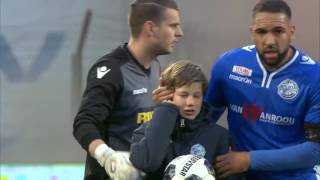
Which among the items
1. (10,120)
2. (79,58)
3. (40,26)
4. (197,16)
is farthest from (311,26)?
(10,120)

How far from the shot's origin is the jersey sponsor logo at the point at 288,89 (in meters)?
1.55

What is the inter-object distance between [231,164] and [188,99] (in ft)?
0.67

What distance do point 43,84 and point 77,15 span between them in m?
0.44

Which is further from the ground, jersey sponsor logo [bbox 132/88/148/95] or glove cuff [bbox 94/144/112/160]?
jersey sponsor logo [bbox 132/88/148/95]

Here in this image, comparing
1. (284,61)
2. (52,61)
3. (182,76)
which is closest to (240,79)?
(284,61)

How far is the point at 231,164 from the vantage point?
147 cm

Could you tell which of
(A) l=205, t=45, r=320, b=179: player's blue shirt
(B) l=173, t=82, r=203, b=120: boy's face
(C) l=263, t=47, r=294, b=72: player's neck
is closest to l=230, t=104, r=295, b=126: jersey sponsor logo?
(A) l=205, t=45, r=320, b=179: player's blue shirt

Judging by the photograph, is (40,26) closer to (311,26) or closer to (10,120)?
(10,120)

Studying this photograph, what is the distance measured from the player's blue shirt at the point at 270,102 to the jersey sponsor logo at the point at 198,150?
0.70 ft

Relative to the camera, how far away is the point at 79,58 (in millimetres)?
3189

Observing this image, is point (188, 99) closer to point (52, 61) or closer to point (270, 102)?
point (270, 102)

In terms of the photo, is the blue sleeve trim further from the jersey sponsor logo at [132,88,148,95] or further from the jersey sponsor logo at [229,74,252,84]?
the jersey sponsor logo at [132,88,148,95]

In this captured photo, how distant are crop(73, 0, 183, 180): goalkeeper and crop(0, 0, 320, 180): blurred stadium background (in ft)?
4.28

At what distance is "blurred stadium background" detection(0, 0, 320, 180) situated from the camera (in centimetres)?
306
